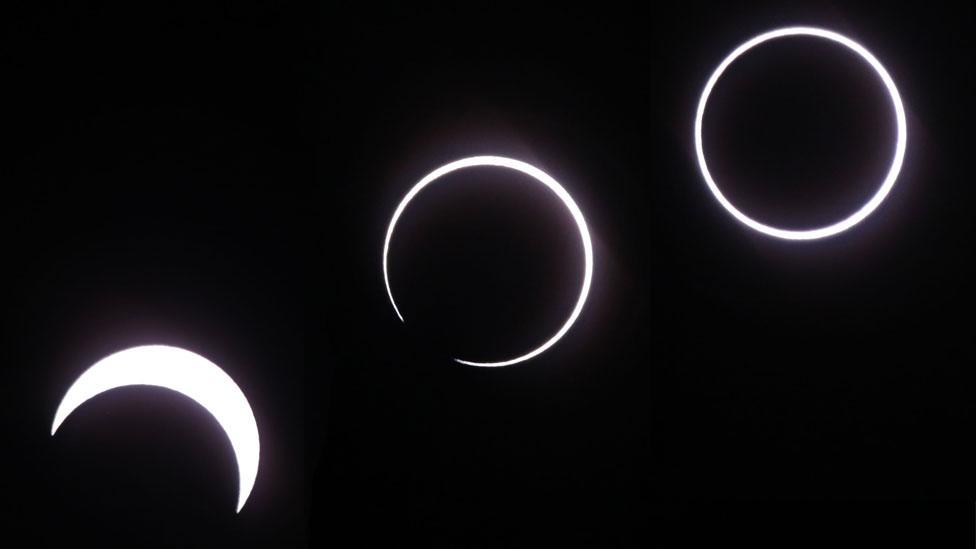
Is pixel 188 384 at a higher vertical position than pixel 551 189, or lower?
lower

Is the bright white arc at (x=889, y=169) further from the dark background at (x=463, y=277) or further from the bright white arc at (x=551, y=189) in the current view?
the bright white arc at (x=551, y=189)

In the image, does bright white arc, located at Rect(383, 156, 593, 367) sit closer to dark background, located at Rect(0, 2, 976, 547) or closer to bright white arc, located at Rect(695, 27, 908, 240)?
dark background, located at Rect(0, 2, 976, 547)

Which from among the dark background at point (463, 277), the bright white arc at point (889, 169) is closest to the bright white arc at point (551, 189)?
the dark background at point (463, 277)

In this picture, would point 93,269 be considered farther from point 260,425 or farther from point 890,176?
point 890,176

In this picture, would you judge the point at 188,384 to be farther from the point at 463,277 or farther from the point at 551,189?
the point at 551,189

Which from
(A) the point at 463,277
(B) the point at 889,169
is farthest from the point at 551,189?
(B) the point at 889,169

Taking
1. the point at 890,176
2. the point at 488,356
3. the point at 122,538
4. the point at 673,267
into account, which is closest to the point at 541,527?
the point at 488,356

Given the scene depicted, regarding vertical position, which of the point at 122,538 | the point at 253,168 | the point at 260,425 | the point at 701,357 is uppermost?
the point at 253,168
